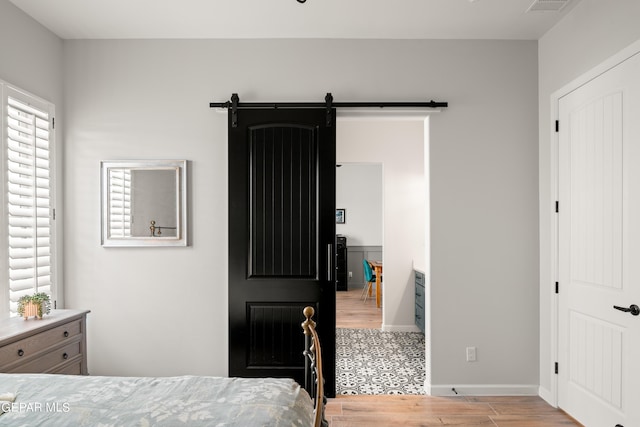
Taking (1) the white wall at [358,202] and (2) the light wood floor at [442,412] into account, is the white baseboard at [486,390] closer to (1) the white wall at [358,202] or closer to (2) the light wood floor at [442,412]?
(2) the light wood floor at [442,412]

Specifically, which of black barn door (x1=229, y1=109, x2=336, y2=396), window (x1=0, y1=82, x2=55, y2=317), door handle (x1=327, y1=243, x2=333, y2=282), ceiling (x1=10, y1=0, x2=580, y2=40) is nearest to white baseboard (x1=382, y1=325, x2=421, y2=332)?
black barn door (x1=229, y1=109, x2=336, y2=396)

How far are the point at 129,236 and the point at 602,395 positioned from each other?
141 inches

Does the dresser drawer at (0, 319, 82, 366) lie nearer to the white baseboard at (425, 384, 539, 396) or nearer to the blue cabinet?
the white baseboard at (425, 384, 539, 396)

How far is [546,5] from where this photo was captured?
9.75 feet

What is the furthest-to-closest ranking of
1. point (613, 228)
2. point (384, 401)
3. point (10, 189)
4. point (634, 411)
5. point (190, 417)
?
1. point (384, 401)
2. point (10, 189)
3. point (613, 228)
4. point (634, 411)
5. point (190, 417)

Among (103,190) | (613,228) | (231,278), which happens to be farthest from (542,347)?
(103,190)

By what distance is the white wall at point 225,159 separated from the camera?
11.6ft

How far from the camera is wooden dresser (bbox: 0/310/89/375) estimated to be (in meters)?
2.36

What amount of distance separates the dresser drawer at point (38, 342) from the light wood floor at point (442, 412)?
1.86 metres

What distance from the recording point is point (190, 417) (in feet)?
4.75

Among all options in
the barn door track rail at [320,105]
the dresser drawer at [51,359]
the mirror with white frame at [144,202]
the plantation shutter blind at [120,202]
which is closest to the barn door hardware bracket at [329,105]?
the barn door track rail at [320,105]

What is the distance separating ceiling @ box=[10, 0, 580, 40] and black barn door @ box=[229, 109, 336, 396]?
2.17 feet

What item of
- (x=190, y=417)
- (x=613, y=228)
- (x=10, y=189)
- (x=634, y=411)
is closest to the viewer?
(x=190, y=417)

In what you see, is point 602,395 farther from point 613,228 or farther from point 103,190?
point 103,190
